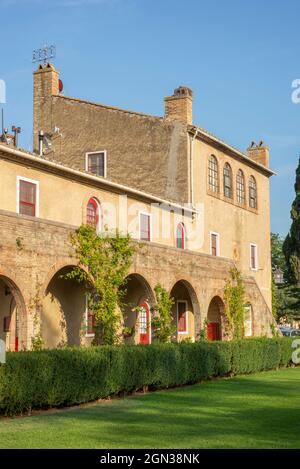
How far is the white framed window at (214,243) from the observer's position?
1371 inches

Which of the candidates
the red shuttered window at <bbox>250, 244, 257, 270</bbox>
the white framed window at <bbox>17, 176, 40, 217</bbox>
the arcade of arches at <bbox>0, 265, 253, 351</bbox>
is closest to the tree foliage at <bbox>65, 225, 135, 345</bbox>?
the arcade of arches at <bbox>0, 265, 253, 351</bbox>

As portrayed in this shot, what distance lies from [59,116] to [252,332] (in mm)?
13510

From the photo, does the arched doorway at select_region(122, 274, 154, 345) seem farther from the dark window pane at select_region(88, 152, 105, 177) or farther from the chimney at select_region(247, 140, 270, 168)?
the chimney at select_region(247, 140, 270, 168)

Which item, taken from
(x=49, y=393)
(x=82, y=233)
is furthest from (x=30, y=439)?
(x=82, y=233)

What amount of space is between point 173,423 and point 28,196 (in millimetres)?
11987

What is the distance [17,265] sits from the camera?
1798 centimetres

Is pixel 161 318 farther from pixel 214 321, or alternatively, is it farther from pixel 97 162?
pixel 97 162

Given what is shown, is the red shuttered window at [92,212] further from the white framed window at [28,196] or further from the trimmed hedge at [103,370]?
the trimmed hedge at [103,370]

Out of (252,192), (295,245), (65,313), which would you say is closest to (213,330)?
(252,192)

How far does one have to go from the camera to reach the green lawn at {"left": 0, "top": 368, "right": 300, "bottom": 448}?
1157cm

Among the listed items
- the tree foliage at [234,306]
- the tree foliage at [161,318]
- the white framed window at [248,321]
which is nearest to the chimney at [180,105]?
the tree foliage at [234,306]

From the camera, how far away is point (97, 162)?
1346 inches

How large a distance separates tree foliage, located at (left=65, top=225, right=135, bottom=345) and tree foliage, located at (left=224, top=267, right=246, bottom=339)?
7.86 metres

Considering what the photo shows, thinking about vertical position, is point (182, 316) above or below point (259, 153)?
below
